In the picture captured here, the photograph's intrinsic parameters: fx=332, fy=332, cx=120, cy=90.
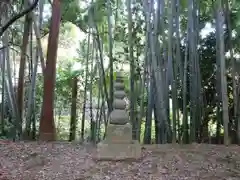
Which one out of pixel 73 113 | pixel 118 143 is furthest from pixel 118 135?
pixel 73 113

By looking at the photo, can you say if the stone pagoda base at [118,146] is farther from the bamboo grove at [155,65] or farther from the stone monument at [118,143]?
the bamboo grove at [155,65]

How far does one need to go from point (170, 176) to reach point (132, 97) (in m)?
2.12

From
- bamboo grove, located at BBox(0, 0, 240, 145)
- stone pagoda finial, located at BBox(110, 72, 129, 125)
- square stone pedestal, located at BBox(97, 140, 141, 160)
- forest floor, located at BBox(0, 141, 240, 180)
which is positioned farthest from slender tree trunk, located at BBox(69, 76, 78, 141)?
square stone pedestal, located at BBox(97, 140, 141, 160)

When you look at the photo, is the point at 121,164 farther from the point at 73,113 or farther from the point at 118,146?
the point at 73,113

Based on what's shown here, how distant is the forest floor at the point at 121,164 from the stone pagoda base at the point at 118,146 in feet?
0.24

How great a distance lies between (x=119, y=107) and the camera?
3.89 metres

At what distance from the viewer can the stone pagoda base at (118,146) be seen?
374 centimetres

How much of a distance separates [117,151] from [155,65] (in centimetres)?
143

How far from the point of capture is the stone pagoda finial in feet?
12.6

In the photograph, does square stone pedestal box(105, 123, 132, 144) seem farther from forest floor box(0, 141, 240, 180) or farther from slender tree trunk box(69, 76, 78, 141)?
slender tree trunk box(69, 76, 78, 141)

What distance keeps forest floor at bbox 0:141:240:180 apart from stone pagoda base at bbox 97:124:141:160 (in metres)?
0.07

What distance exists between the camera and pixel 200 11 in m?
Answer: 5.96

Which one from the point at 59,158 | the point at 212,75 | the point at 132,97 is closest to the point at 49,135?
the point at 59,158

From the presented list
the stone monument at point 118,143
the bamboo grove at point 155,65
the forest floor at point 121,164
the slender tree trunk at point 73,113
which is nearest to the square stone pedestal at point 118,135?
the stone monument at point 118,143
